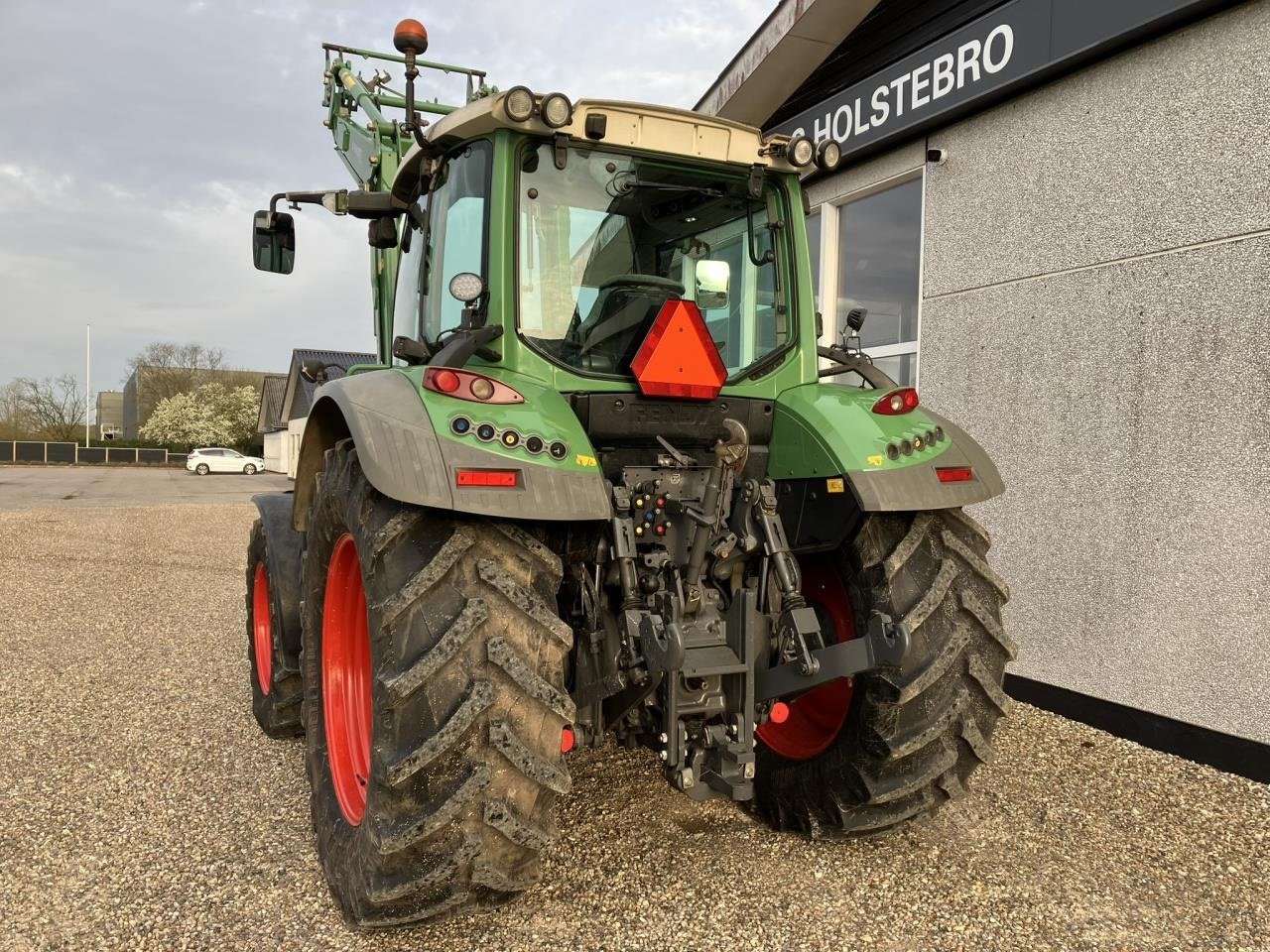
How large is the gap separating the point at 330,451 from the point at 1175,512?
382 cm

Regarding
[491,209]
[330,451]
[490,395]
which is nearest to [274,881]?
[330,451]

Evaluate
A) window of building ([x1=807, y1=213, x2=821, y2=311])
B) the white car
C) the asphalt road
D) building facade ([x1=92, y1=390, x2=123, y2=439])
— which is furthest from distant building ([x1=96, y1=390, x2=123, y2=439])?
window of building ([x1=807, y1=213, x2=821, y2=311])

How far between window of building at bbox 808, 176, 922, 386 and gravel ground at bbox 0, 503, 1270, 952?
106 inches

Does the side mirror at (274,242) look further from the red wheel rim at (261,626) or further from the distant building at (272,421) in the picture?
the distant building at (272,421)

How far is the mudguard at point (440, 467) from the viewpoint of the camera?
2.25 m

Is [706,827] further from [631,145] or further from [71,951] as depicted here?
[631,145]

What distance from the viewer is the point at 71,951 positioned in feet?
7.87

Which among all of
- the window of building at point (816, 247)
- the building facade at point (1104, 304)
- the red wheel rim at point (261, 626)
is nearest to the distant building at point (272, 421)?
the window of building at point (816, 247)

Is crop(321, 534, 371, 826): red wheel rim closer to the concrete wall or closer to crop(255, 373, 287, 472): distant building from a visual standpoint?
the concrete wall

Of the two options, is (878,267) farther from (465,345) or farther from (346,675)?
(346,675)

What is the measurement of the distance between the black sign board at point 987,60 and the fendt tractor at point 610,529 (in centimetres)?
239

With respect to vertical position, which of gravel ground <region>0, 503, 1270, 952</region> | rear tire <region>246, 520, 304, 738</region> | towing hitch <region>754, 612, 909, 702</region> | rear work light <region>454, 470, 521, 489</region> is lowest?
gravel ground <region>0, 503, 1270, 952</region>

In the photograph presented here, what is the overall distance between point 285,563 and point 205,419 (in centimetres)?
5487

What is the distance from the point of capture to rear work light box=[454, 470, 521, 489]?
227 centimetres
